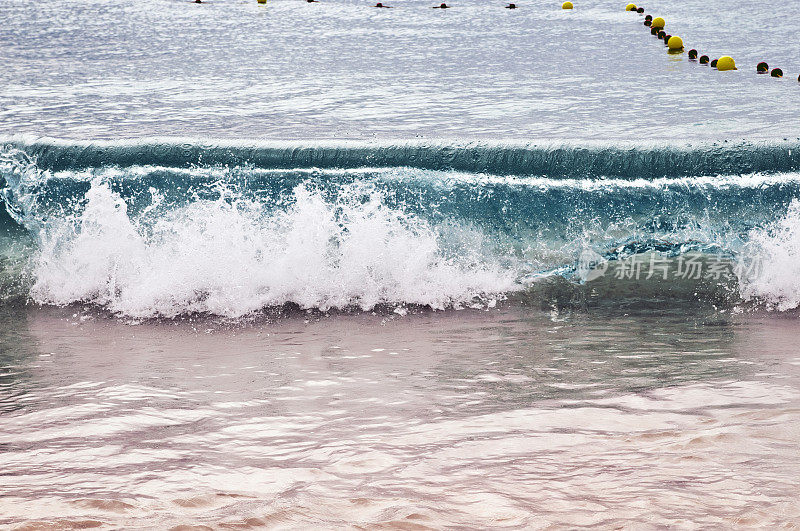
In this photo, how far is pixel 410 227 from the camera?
299 centimetres

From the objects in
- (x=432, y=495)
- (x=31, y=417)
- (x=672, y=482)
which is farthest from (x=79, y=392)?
(x=672, y=482)

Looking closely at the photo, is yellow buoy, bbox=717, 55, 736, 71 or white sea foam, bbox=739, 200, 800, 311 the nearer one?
white sea foam, bbox=739, 200, 800, 311

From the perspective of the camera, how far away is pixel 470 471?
5.08 ft

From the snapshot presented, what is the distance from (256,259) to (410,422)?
4.26ft

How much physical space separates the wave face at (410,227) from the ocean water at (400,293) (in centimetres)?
1

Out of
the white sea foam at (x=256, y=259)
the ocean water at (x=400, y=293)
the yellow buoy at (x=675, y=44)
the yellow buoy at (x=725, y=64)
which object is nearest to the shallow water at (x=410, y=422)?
the ocean water at (x=400, y=293)

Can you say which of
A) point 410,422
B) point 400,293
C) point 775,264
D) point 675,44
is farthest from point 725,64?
point 410,422

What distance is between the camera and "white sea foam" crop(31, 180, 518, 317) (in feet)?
9.23

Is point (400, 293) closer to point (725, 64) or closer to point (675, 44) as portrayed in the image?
point (725, 64)

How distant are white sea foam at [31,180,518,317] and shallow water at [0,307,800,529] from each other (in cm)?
18

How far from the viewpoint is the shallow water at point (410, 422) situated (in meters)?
1.43

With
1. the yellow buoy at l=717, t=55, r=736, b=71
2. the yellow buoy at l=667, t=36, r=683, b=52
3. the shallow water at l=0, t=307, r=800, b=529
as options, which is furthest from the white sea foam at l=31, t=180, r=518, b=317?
the yellow buoy at l=667, t=36, r=683, b=52

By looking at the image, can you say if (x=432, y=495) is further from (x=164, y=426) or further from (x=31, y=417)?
(x=31, y=417)

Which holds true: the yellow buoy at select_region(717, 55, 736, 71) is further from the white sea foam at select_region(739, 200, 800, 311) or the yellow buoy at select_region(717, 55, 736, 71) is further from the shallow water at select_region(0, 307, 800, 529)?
the shallow water at select_region(0, 307, 800, 529)
